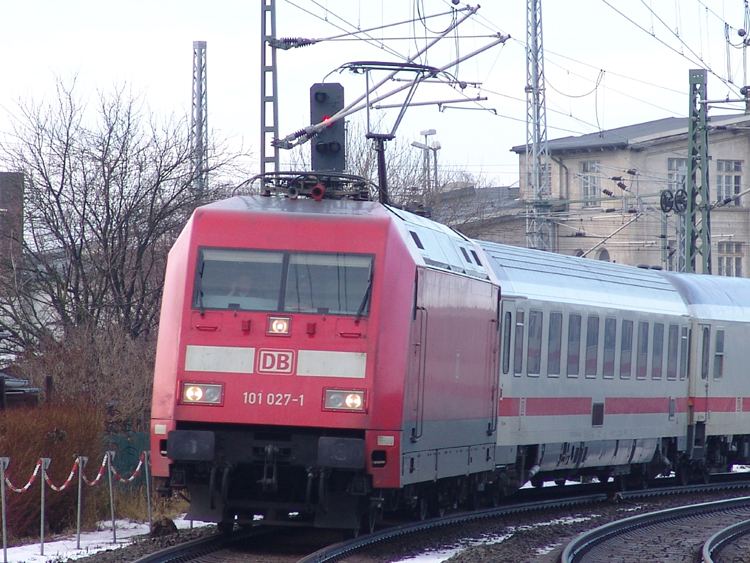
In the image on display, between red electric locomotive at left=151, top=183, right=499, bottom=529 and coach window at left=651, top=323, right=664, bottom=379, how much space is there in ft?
30.9

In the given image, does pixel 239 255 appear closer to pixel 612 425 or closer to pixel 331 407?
pixel 331 407

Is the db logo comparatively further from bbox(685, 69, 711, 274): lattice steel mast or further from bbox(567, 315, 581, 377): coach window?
bbox(685, 69, 711, 274): lattice steel mast

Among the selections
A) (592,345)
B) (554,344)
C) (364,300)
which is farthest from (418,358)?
(592,345)

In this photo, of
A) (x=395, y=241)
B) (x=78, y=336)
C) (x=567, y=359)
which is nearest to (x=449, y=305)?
(x=395, y=241)

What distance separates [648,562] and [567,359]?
19.6 ft

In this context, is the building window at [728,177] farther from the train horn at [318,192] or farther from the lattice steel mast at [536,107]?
the train horn at [318,192]

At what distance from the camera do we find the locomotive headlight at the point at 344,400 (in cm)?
1115

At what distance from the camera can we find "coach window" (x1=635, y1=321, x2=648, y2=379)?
794 inches

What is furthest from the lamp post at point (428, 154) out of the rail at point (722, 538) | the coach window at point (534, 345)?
the rail at point (722, 538)

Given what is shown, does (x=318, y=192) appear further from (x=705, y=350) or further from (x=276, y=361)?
(x=705, y=350)

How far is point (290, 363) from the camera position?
1125 centimetres

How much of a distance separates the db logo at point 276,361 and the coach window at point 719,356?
13122 mm

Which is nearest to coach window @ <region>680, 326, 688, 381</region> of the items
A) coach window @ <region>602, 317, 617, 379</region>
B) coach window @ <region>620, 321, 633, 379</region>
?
coach window @ <region>620, 321, 633, 379</region>

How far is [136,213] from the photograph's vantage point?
2488 cm
